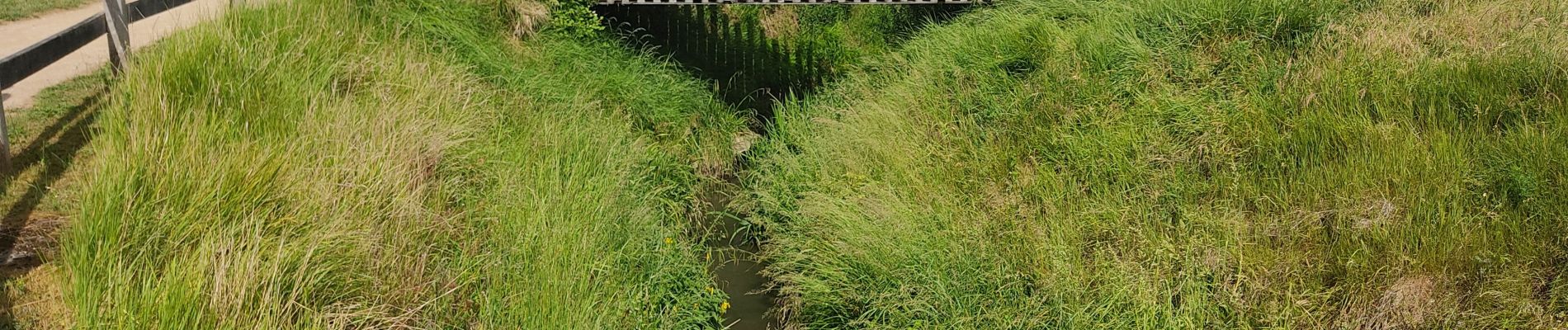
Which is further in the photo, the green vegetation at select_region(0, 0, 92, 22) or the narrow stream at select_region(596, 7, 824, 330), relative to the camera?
the green vegetation at select_region(0, 0, 92, 22)

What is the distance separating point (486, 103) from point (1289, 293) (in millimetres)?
5748

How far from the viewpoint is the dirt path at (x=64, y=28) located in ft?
27.1

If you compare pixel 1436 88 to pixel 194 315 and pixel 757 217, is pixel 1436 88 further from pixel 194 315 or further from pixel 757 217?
pixel 194 315

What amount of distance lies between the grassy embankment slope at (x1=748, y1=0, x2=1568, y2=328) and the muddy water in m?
0.23

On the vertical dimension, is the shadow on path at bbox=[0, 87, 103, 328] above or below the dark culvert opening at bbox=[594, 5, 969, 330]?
above

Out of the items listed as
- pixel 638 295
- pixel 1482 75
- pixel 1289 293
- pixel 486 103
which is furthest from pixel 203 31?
pixel 1482 75

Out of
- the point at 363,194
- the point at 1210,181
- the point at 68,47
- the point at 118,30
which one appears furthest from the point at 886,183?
the point at 68,47

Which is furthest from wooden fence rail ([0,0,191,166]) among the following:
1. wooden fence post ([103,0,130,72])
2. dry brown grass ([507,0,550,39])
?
dry brown grass ([507,0,550,39])

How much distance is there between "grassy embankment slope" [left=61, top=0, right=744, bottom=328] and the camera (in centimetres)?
488

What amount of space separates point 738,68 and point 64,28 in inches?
301

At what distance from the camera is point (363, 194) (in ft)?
19.0

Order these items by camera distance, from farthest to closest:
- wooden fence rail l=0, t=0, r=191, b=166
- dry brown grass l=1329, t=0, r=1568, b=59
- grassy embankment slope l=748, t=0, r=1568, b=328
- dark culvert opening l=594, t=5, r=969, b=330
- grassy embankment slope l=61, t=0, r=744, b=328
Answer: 1. dark culvert opening l=594, t=5, r=969, b=330
2. dry brown grass l=1329, t=0, r=1568, b=59
3. wooden fence rail l=0, t=0, r=191, b=166
4. grassy embankment slope l=748, t=0, r=1568, b=328
5. grassy embankment slope l=61, t=0, r=744, b=328

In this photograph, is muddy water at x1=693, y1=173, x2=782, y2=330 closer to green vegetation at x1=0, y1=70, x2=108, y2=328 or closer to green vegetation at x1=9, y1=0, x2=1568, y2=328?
green vegetation at x1=9, y1=0, x2=1568, y2=328

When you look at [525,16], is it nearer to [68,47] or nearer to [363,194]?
[68,47]
